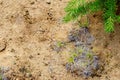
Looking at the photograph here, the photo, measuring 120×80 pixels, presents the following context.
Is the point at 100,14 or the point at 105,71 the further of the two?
the point at 100,14

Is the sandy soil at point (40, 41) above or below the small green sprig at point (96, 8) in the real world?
below

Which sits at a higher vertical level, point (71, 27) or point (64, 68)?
point (71, 27)

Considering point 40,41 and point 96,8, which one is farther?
point 40,41

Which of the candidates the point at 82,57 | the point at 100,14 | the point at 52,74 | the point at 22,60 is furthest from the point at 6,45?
→ the point at 100,14

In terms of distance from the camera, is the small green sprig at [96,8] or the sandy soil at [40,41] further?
the sandy soil at [40,41]

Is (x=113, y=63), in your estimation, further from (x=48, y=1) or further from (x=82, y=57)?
(x=48, y=1)

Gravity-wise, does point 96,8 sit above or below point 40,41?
above

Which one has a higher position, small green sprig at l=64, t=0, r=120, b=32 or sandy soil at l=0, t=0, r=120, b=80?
small green sprig at l=64, t=0, r=120, b=32

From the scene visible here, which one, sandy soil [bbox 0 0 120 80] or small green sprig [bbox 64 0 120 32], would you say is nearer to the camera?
small green sprig [bbox 64 0 120 32]
